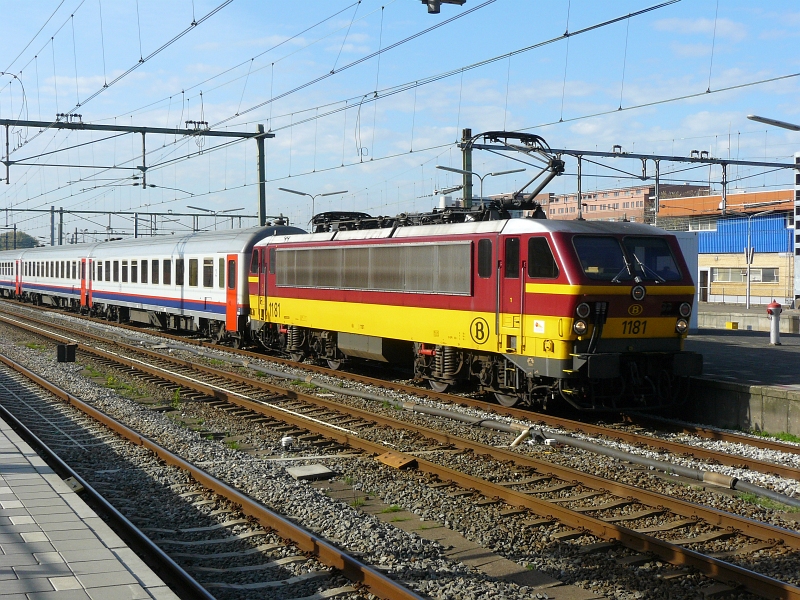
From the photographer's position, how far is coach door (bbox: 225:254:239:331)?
24.4 m

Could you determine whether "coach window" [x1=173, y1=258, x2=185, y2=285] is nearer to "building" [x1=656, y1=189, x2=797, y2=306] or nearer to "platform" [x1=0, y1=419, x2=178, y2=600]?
"platform" [x1=0, y1=419, x2=178, y2=600]

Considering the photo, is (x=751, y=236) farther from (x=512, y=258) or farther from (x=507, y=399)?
(x=512, y=258)

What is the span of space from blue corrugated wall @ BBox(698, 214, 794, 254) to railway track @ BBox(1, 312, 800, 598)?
53813 mm

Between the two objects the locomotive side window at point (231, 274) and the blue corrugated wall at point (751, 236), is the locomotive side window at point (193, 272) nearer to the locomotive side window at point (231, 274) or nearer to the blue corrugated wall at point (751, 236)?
the locomotive side window at point (231, 274)

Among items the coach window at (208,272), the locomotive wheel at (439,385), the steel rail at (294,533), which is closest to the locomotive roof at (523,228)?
the locomotive wheel at (439,385)

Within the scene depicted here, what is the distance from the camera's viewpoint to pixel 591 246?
516 inches

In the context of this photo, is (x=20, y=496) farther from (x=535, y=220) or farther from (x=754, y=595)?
(x=535, y=220)

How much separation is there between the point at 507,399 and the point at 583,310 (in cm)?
267

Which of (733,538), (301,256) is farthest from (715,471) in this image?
(301,256)

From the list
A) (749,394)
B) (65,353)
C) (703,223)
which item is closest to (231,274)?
(65,353)

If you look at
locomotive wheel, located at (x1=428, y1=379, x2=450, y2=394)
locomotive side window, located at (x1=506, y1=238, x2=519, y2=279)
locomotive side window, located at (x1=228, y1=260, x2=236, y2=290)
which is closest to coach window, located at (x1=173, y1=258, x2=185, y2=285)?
locomotive side window, located at (x1=228, y1=260, x2=236, y2=290)

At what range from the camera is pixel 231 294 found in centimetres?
2475

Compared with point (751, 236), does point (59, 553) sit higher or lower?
lower

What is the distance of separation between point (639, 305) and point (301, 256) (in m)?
9.39
